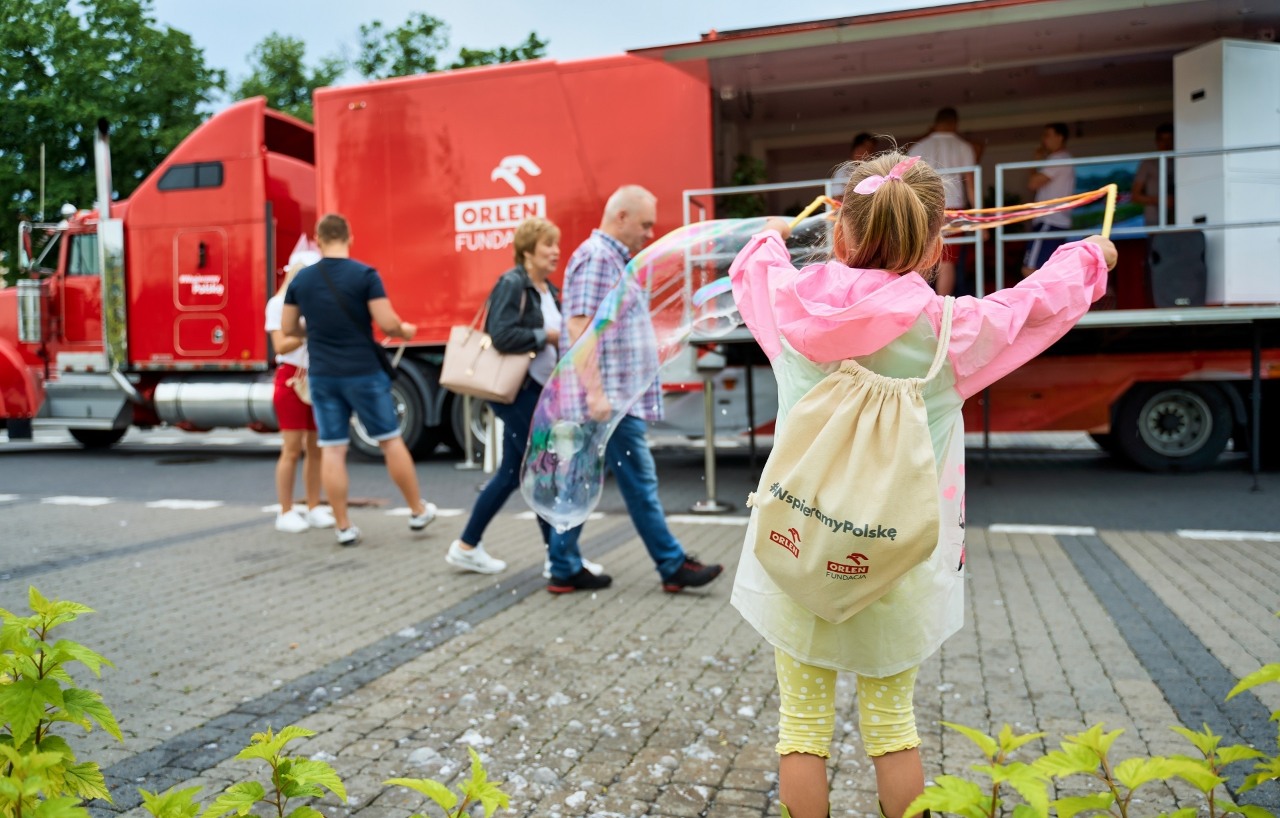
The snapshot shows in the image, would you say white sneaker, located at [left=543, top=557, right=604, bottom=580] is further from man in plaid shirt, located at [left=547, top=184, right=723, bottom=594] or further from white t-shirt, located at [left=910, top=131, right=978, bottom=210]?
white t-shirt, located at [left=910, top=131, right=978, bottom=210]

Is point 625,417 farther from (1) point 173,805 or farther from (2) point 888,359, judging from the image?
(1) point 173,805

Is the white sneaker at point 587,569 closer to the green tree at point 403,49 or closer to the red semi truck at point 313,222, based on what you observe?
the red semi truck at point 313,222

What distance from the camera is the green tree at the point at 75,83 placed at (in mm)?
3488

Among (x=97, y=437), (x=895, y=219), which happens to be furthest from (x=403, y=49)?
(x=895, y=219)

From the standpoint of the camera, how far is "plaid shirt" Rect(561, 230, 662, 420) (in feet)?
13.7

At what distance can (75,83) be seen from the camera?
4.10m

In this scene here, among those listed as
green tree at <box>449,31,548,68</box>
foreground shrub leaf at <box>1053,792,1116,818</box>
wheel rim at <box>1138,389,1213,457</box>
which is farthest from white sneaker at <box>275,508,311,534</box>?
green tree at <box>449,31,548,68</box>

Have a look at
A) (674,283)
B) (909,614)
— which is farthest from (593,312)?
(909,614)

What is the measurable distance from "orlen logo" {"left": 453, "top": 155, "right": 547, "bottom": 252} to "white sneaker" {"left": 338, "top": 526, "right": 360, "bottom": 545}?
444 centimetres

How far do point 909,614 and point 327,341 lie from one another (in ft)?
16.1

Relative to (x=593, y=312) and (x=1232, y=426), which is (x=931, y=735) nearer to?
(x=593, y=312)

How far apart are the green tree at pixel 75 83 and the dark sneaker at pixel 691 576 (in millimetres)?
3339

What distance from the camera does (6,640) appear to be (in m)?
1.84

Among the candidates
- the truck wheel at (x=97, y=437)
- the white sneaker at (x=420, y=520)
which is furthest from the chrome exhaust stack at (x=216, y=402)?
the white sneaker at (x=420, y=520)
